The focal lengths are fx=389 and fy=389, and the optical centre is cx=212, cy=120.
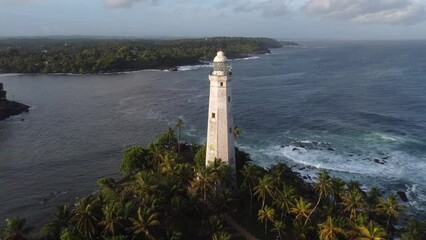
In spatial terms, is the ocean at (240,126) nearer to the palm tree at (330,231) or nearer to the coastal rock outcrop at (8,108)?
the coastal rock outcrop at (8,108)

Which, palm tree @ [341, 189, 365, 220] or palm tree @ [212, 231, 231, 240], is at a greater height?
palm tree @ [341, 189, 365, 220]

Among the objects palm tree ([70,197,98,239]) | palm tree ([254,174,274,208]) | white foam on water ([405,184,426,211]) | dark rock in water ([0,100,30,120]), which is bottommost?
white foam on water ([405,184,426,211])

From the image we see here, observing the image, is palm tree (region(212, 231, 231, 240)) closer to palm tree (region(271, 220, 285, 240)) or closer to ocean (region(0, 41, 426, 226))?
palm tree (region(271, 220, 285, 240))

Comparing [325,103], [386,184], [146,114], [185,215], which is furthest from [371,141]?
[146,114]

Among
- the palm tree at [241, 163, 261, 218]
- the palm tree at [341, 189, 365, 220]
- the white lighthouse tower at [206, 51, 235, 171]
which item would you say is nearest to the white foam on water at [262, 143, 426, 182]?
the palm tree at [341, 189, 365, 220]

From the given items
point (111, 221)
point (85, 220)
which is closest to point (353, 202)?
point (111, 221)

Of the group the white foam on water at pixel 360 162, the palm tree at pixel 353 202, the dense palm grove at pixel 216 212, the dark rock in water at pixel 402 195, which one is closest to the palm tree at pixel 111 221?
the dense palm grove at pixel 216 212
